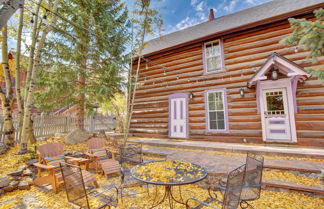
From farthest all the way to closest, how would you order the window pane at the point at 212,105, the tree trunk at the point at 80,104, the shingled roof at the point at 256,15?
1. the tree trunk at the point at 80,104
2. the window pane at the point at 212,105
3. the shingled roof at the point at 256,15

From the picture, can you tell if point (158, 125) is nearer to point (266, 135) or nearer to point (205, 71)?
point (205, 71)

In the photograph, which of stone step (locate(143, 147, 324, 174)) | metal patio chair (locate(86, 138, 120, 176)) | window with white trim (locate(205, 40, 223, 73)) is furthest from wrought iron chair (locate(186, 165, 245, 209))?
window with white trim (locate(205, 40, 223, 73))

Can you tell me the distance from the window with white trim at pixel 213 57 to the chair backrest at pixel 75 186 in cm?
727

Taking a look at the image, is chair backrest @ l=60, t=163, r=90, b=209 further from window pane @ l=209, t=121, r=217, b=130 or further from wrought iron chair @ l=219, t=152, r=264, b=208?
window pane @ l=209, t=121, r=217, b=130

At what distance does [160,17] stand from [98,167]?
22.6 feet

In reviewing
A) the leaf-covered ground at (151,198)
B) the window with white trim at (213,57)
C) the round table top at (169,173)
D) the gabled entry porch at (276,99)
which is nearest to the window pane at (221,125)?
the gabled entry porch at (276,99)

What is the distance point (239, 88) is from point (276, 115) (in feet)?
5.92

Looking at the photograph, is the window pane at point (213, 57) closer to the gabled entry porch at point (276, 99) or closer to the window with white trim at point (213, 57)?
the window with white trim at point (213, 57)

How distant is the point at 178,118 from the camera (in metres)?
8.61

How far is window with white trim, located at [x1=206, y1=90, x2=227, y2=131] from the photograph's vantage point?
7445mm

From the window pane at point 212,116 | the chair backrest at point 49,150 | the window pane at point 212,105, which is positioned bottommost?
the chair backrest at point 49,150

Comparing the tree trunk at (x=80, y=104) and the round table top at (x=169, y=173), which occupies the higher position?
the tree trunk at (x=80, y=104)

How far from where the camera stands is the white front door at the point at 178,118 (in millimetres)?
8398

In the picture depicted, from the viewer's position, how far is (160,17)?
290 inches
